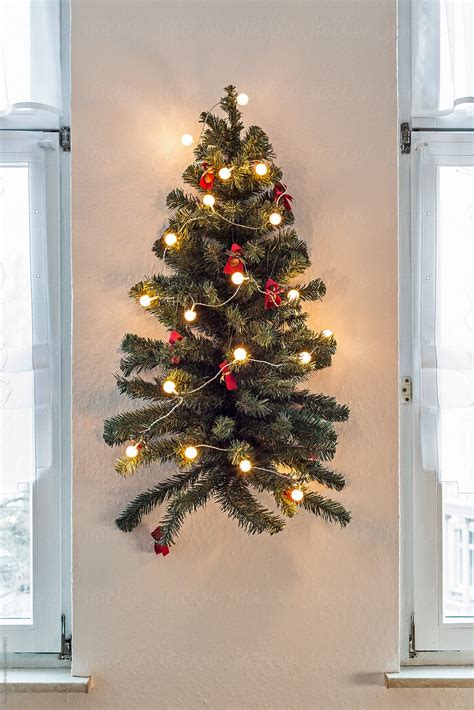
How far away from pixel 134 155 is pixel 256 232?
15.3 inches

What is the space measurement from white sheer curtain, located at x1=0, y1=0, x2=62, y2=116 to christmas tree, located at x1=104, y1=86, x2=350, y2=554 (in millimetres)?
409

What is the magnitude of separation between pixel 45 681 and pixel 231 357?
2.93 ft

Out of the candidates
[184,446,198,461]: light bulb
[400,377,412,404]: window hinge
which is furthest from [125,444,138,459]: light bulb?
[400,377,412,404]: window hinge

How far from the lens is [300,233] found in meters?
1.57

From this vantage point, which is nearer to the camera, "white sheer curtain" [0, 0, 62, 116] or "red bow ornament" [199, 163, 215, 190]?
"red bow ornament" [199, 163, 215, 190]

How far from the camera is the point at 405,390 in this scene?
5.41 feet

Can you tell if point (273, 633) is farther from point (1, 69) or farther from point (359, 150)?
point (1, 69)

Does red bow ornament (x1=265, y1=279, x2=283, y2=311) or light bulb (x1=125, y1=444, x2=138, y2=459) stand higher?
red bow ornament (x1=265, y1=279, x2=283, y2=311)

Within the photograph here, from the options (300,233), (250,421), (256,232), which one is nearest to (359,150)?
(300,233)

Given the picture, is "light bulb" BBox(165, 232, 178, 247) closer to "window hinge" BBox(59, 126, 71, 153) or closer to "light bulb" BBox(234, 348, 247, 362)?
"light bulb" BBox(234, 348, 247, 362)

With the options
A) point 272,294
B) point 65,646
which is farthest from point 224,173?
point 65,646

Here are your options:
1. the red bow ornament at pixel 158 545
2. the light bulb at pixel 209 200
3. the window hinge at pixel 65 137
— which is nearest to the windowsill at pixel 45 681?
the red bow ornament at pixel 158 545

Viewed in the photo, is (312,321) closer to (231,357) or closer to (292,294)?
(292,294)

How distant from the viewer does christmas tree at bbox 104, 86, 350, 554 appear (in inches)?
53.7
